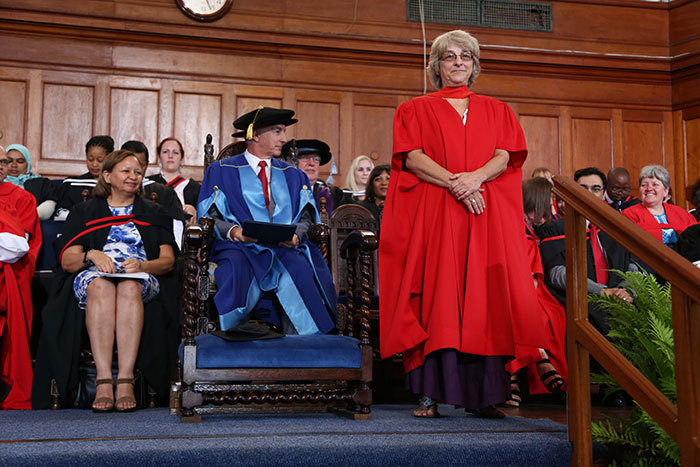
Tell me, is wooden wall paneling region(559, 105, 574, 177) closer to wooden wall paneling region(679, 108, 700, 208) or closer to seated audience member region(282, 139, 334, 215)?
wooden wall paneling region(679, 108, 700, 208)

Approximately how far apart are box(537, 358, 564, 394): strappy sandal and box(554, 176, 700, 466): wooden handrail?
1112mm

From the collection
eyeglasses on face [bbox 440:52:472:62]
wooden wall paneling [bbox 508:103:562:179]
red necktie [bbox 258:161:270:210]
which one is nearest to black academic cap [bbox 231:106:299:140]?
red necktie [bbox 258:161:270:210]

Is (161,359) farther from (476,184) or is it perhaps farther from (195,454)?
(476,184)

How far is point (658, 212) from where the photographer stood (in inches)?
197

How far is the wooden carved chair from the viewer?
9.92 ft

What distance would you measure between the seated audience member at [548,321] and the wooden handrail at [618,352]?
2.40 ft

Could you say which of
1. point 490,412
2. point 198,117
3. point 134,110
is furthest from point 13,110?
point 490,412

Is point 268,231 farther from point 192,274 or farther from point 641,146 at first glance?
point 641,146

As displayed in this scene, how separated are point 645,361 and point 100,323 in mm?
2271

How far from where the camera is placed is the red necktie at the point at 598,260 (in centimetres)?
427

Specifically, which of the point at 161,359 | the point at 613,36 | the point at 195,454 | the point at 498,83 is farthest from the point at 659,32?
the point at 195,454

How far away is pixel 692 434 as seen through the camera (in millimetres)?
2008

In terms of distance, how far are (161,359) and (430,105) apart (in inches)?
69.6

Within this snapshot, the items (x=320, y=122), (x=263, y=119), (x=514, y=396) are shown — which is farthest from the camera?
(x=320, y=122)
